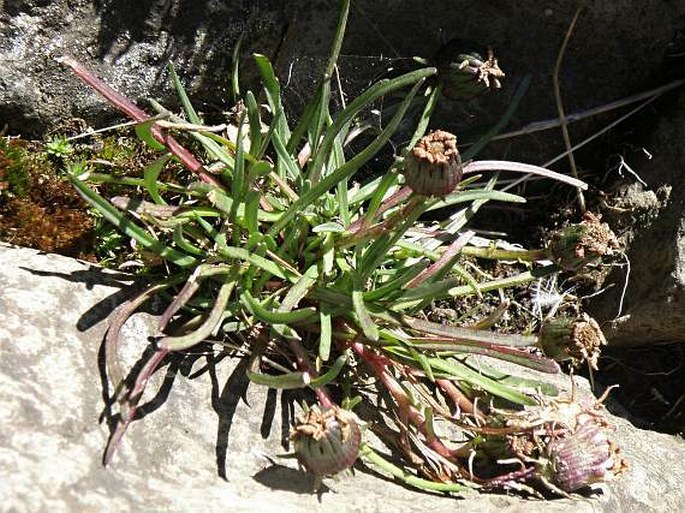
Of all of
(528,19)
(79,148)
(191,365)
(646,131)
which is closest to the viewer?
(191,365)

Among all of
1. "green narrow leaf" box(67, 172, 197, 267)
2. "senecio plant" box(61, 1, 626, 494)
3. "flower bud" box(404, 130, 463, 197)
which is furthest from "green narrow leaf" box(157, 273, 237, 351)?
"flower bud" box(404, 130, 463, 197)

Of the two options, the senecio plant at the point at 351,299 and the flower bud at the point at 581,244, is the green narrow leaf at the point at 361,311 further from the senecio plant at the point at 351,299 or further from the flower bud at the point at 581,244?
the flower bud at the point at 581,244

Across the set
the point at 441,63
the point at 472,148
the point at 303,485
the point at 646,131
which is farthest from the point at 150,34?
the point at 646,131

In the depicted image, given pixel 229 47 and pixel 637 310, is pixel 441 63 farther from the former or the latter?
pixel 637 310

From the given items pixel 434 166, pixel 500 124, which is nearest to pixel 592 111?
pixel 500 124

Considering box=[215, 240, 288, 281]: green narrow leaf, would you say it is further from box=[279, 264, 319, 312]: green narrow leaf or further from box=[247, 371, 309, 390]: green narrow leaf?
box=[247, 371, 309, 390]: green narrow leaf

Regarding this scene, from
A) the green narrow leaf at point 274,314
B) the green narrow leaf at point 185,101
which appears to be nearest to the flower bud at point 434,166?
the green narrow leaf at point 274,314

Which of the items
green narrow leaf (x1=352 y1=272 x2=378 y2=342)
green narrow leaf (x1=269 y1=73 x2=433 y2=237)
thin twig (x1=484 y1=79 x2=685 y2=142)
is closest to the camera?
green narrow leaf (x1=352 y1=272 x2=378 y2=342)
